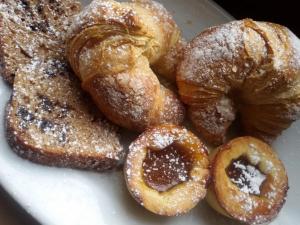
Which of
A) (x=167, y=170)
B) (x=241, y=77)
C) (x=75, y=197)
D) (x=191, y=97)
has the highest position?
(x=241, y=77)

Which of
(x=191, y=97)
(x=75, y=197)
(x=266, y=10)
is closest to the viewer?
(x=75, y=197)

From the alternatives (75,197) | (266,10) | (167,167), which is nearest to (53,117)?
(75,197)

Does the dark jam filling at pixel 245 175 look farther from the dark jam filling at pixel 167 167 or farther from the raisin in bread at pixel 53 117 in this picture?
the raisin in bread at pixel 53 117

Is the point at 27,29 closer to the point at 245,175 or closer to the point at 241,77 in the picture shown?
the point at 241,77

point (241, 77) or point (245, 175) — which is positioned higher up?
point (241, 77)

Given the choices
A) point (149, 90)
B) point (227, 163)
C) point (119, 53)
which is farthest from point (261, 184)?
point (119, 53)

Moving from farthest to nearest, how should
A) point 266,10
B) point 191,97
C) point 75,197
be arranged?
point 266,10
point 191,97
point 75,197

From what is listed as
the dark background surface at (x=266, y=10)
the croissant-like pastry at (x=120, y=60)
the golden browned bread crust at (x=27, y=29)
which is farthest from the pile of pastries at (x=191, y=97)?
the dark background surface at (x=266, y=10)

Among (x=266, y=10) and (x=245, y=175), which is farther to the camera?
(x=266, y=10)
